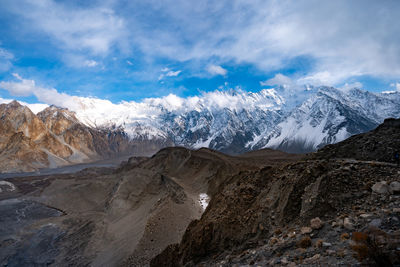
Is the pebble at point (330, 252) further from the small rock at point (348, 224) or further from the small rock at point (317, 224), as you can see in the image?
the small rock at point (317, 224)

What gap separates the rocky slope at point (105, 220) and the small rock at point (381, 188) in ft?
62.5

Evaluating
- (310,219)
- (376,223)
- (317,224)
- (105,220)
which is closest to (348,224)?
(376,223)

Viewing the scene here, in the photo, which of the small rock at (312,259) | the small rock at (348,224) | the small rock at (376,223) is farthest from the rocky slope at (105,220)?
the small rock at (376,223)

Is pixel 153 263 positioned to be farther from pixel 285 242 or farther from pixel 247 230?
pixel 285 242

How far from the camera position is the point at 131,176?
4691 cm

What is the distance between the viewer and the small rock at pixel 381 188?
327 inches

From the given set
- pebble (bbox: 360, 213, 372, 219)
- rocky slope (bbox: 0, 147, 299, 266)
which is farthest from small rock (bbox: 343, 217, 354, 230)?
rocky slope (bbox: 0, 147, 299, 266)

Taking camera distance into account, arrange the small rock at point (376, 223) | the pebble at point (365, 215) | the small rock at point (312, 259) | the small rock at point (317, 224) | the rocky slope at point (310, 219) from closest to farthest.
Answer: the rocky slope at point (310, 219), the small rock at point (312, 259), the small rock at point (376, 223), the pebble at point (365, 215), the small rock at point (317, 224)

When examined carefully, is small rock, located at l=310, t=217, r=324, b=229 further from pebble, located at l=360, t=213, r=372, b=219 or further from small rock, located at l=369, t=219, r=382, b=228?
small rock, located at l=369, t=219, r=382, b=228

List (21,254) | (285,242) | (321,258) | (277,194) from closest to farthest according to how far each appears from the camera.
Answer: (321,258), (285,242), (277,194), (21,254)

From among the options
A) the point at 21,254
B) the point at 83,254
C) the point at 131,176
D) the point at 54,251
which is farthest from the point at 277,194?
the point at 131,176

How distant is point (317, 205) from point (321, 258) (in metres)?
3.68

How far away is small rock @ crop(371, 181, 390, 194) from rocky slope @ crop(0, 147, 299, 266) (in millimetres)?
19038

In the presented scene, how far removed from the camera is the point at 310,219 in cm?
925
